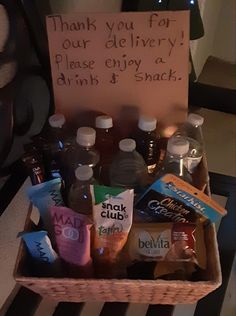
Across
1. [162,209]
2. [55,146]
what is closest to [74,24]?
[55,146]

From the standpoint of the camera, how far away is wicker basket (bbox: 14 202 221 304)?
0.59 metres

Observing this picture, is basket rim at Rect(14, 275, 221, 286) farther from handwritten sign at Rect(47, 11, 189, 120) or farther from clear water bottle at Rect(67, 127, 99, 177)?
handwritten sign at Rect(47, 11, 189, 120)

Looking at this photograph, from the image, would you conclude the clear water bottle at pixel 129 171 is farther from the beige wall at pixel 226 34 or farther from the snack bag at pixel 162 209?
the beige wall at pixel 226 34

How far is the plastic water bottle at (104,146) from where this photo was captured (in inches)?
28.9

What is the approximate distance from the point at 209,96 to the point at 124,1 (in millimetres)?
392

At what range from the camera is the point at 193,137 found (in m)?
0.80

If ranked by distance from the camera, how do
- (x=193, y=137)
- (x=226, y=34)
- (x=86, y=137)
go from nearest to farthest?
(x=86, y=137) → (x=193, y=137) → (x=226, y=34)

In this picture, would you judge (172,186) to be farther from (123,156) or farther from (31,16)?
(31,16)

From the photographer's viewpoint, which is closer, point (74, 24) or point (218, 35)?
point (74, 24)

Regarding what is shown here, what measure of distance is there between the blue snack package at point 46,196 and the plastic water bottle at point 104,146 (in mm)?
95

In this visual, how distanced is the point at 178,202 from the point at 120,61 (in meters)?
0.24

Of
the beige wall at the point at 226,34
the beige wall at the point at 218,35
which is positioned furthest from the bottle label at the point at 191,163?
the beige wall at the point at 226,34

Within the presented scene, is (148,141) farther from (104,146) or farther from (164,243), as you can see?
(164,243)

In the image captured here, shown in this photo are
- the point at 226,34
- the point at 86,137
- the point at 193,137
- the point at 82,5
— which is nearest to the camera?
the point at 86,137
